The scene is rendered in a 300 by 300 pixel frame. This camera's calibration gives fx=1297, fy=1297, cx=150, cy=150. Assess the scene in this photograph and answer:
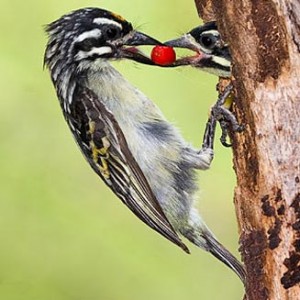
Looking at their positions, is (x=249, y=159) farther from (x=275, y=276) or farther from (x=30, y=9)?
(x=30, y=9)

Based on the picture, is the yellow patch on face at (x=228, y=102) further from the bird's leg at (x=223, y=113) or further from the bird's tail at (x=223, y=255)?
the bird's tail at (x=223, y=255)

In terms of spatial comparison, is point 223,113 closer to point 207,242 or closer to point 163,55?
point 163,55

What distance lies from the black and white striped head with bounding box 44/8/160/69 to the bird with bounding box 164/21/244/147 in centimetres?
30

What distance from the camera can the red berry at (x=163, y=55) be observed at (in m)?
6.50

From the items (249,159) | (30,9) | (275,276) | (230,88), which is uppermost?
(30,9)

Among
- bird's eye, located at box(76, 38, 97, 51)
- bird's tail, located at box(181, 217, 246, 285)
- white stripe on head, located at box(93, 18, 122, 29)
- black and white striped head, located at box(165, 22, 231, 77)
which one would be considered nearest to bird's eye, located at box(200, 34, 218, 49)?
black and white striped head, located at box(165, 22, 231, 77)

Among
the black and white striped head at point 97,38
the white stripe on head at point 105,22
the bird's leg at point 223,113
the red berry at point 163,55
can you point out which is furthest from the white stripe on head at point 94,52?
the bird's leg at point 223,113

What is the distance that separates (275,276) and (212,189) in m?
2.82

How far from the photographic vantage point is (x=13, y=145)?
880 cm

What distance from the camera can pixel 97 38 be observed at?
6750 millimetres

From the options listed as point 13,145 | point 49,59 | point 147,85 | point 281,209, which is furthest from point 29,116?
point 281,209

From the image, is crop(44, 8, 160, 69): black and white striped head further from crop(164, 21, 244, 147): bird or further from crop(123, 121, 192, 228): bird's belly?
crop(123, 121, 192, 228): bird's belly

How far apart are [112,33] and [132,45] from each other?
4.8 inches

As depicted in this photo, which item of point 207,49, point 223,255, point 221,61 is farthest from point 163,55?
point 223,255
